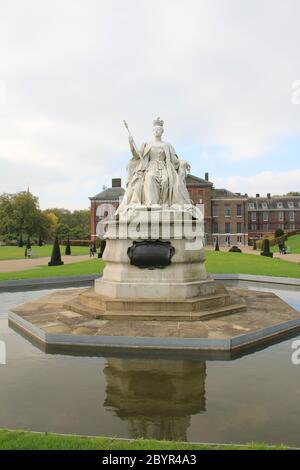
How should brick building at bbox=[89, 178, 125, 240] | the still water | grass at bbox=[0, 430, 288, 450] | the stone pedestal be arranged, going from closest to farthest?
1. grass at bbox=[0, 430, 288, 450]
2. the still water
3. the stone pedestal
4. brick building at bbox=[89, 178, 125, 240]

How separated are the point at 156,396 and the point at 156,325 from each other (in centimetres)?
306

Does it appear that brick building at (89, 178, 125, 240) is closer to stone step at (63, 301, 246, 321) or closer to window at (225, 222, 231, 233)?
window at (225, 222, 231, 233)

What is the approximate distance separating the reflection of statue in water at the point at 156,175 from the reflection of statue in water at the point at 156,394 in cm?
535

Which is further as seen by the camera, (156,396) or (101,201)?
(101,201)

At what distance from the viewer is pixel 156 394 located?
4801mm

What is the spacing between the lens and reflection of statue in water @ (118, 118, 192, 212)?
10366mm

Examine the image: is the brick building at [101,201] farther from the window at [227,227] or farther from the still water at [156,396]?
the still water at [156,396]

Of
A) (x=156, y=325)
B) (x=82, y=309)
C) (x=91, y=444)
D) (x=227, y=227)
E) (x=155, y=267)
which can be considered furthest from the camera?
(x=227, y=227)

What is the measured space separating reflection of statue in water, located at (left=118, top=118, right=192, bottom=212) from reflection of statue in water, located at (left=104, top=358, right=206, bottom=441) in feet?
17.6

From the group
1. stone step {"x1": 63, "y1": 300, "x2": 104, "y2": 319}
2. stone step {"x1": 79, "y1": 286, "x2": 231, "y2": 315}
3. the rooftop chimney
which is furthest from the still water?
the rooftop chimney

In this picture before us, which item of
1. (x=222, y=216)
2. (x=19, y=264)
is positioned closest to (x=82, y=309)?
(x=19, y=264)

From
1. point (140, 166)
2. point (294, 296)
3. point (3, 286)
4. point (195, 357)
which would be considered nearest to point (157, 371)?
point (195, 357)

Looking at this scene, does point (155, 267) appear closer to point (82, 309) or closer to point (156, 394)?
point (82, 309)

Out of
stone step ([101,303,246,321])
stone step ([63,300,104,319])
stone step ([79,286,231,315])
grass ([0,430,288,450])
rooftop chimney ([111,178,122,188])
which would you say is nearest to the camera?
grass ([0,430,288,450])
